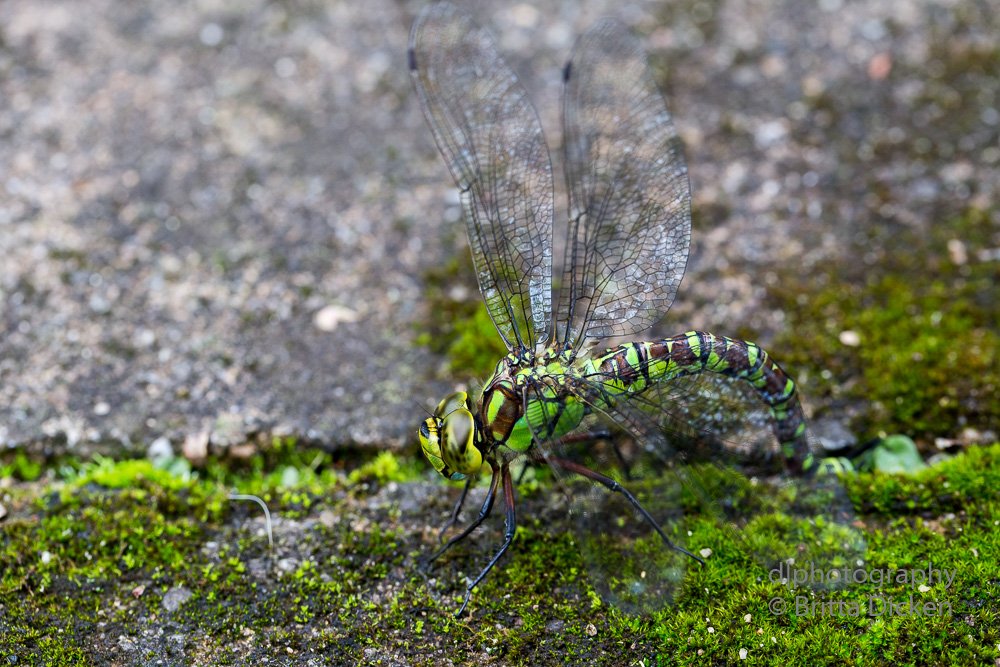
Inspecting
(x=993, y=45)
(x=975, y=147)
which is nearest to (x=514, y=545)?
(x=975, y=147)

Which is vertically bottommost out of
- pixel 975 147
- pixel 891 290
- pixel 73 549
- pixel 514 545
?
pixel 514 545

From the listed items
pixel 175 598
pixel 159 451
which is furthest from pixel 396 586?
pixel 159 451

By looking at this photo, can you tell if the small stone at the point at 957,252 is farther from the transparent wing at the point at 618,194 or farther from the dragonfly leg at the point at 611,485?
the dragonfly leg at the point at 611,485

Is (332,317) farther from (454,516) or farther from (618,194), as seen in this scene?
(618,194)

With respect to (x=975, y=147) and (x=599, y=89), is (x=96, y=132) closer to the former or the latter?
(x=599, y=89)

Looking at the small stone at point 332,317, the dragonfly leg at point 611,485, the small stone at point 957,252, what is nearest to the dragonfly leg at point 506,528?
the dragonfly leg at point 611,485
